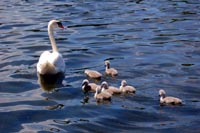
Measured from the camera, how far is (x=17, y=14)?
92.1 ft

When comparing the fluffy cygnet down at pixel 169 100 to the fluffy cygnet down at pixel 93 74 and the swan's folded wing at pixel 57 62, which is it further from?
the swan's folded wing at pixel 57 62

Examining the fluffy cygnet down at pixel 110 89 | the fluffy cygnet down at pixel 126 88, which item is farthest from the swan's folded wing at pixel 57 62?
the fluffy cygnet down at pixel 126 88

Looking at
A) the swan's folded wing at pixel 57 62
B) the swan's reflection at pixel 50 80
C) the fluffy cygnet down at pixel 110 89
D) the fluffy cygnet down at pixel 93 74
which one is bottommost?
the swan's reflection at pixel 50 80

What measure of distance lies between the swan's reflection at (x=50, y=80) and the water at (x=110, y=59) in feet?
0.53

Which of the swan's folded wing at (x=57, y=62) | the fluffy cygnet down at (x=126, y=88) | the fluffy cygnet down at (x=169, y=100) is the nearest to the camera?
the fluffy cygnet down at (x=169, y=100)

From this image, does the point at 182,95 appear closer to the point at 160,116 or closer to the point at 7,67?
the point at 160,116

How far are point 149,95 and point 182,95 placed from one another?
2.72 ft

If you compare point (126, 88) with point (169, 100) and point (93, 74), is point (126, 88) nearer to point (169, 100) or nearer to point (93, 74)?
point (169, 100)

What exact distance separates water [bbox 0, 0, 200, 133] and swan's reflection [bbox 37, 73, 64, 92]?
16 cm

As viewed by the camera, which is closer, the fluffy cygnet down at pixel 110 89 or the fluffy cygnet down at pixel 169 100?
the fluffy cygnet down at pixel 169 100

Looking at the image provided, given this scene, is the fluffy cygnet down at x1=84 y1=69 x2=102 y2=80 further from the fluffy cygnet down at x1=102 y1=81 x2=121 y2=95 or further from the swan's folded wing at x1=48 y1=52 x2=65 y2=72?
the fluffy cygnet down at x1=102 y1=81 x2=121 y2=95

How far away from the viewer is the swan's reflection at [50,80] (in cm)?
1509

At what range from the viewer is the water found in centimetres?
1209

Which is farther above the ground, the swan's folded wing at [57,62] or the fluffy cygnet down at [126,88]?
the swan's folded wing at [57,62]
